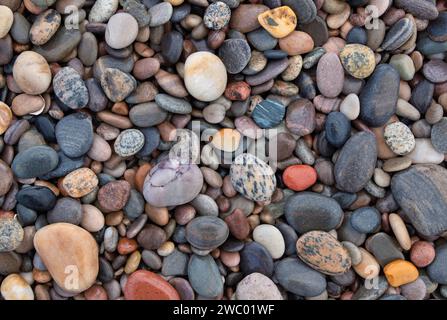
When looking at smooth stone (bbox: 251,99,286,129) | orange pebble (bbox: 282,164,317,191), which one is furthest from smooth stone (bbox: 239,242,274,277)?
smooth stone (bbox: 251,99,286,129)

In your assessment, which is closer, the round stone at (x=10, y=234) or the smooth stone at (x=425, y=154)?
the round stone at (x=10, y=234)

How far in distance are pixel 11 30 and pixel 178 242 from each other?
513mm

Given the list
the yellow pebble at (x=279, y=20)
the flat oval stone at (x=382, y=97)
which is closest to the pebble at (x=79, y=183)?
the yellow pebble at (x=279, y=20)

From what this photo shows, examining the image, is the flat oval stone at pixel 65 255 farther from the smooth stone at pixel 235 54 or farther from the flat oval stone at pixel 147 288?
the smooth stone at pixel 235 54

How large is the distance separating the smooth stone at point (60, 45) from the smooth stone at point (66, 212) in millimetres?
279

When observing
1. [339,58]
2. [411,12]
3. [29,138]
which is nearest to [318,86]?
[339,58]

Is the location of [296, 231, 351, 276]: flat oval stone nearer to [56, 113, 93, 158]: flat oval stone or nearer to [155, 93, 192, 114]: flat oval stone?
[155, 93, 192, 114]: flat oval stone

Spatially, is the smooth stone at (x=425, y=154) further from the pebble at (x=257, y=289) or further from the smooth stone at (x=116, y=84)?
the smooth stone at (x=116, y=84)

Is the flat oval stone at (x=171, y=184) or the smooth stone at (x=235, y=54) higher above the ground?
the smooth stone at (x=235, y=54)

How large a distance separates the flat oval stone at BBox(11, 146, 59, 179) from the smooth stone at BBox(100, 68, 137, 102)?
155 millimetres

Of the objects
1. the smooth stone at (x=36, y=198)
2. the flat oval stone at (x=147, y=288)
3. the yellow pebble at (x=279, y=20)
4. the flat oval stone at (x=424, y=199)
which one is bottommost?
the flat oval stone at (x=147, y=288)

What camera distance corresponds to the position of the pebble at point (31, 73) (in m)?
0.96

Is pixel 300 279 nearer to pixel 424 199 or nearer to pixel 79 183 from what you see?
pixel 424 199

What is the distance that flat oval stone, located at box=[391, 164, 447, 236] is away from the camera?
0.98 metres
